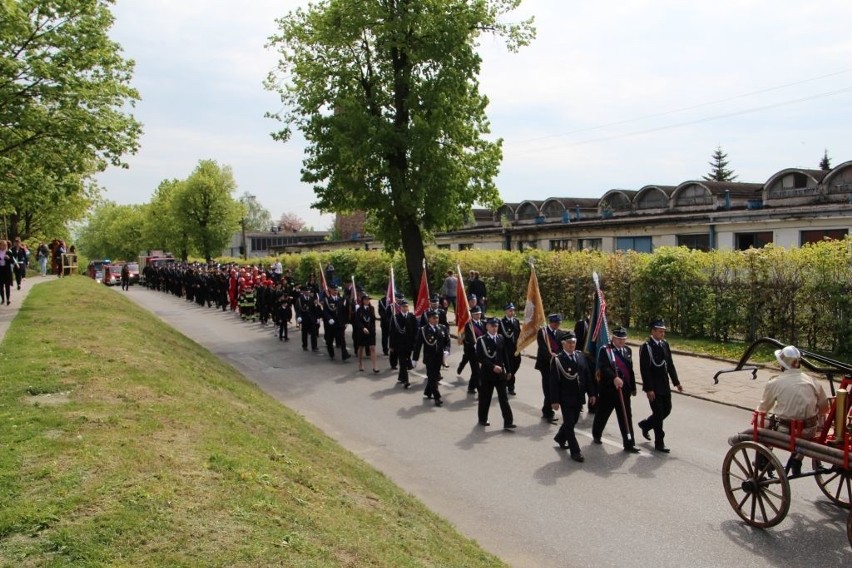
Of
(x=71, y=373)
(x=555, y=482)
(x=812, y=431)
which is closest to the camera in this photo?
(x=812, y=431)

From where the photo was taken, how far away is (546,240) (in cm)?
3291

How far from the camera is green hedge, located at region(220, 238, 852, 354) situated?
15.2 meters

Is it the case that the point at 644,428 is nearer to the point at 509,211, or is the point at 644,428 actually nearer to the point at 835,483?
the point at 835,483

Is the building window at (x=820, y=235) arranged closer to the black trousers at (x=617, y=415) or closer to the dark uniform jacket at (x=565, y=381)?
the black trousers at (x=617, y=415)

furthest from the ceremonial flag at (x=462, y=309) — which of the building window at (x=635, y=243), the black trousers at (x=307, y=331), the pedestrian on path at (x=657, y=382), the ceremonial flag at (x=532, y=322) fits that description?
the building window at (x=635, y=243)

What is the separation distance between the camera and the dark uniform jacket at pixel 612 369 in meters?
9.95

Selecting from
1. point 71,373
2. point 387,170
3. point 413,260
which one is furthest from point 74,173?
point 71,373

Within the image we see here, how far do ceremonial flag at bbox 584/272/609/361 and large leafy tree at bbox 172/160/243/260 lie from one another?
59.1 meters

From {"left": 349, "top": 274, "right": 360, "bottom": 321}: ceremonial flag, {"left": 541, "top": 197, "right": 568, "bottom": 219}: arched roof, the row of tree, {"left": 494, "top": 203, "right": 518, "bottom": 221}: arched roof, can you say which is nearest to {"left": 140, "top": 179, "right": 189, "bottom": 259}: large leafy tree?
the row of tree

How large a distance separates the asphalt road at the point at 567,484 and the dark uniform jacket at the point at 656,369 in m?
0.86

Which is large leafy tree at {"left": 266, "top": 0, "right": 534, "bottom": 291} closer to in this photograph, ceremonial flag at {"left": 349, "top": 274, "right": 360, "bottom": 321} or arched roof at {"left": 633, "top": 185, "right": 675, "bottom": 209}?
ceremonial flag at {"left": 349, "top": 274, "right": 360, "bottom": 321}

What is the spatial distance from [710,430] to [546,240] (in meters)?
22.6

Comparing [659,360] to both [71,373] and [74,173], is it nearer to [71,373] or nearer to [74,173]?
[71,373]

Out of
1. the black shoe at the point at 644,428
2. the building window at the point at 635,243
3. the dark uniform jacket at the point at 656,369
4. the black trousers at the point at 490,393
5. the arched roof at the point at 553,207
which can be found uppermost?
the arched roof at the point at 553,207
